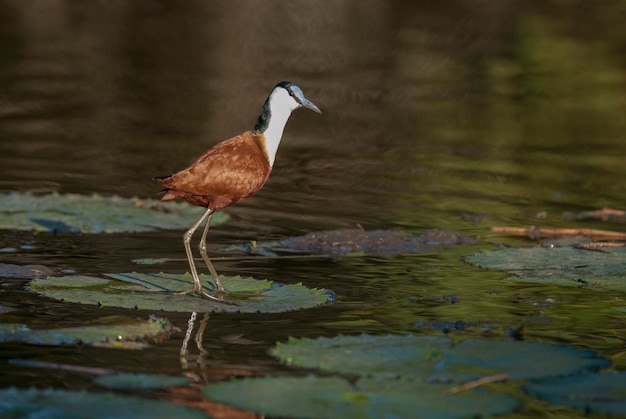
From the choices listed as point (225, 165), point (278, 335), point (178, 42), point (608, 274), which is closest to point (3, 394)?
point (278, 335)

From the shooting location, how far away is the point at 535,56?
24891 mm

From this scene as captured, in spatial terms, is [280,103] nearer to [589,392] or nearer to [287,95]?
[287,95]

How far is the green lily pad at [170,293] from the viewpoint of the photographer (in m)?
8.09

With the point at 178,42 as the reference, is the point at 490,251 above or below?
below

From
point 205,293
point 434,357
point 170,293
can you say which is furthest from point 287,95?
point 434,357

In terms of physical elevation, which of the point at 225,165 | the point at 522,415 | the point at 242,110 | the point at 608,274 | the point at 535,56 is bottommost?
the point at 522,415

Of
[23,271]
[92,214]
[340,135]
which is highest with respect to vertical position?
[340,135]

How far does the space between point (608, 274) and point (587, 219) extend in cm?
303

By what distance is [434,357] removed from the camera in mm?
6824

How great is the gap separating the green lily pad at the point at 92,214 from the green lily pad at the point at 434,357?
14.3 ft

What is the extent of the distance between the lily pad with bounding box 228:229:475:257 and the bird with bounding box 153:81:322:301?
1.67 metres

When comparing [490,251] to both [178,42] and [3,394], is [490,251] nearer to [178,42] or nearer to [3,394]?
[3,394]

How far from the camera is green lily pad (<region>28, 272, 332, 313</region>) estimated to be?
8.09 metres

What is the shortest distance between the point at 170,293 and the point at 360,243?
9.08 feet
